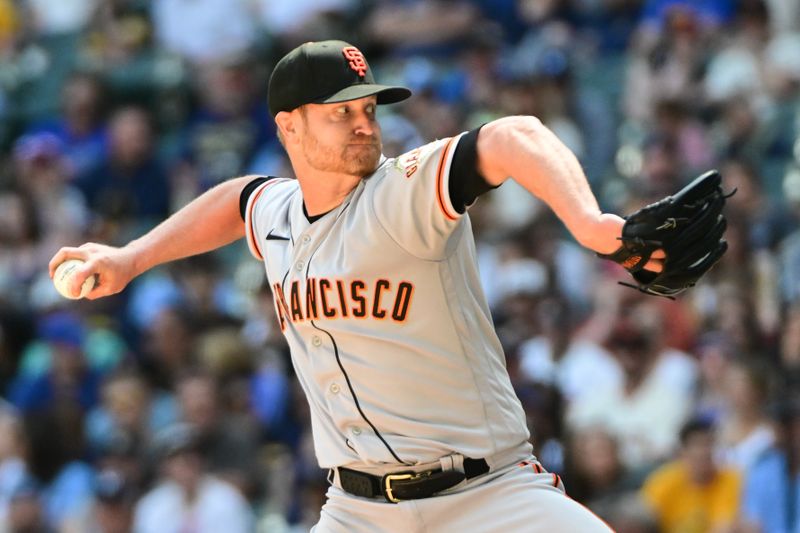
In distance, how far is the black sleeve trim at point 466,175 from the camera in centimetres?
399

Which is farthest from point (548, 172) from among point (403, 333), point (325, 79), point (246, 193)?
point (246, 193)

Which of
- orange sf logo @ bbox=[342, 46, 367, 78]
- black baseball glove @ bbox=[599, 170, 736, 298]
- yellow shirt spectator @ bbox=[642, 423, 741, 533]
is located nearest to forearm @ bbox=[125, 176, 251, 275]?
orange sf logo @ bbox=[342, 46, 367, 78]

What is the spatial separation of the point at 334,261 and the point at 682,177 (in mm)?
5358

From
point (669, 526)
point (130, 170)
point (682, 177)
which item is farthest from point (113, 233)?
point (669, 526)

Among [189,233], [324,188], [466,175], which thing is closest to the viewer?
[466,175]

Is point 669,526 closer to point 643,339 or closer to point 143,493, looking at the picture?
point 643,339

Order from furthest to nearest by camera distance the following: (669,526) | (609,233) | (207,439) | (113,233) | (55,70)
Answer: (55,70) → (113,233) → (207,439) → (669,526) → (609,233)

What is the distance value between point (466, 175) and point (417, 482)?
98cm

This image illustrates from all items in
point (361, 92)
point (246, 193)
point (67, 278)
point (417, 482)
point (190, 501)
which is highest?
point (361, 92)

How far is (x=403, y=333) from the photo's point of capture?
429 centimetres

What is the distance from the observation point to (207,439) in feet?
29.8

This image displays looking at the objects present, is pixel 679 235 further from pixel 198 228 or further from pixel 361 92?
pixel 198 228

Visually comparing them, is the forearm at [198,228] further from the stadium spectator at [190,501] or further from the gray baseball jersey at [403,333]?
the stadium spectator at [190,501]

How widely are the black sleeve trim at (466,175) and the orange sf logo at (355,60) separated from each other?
1.85ft
